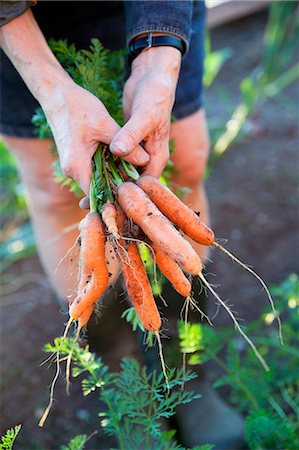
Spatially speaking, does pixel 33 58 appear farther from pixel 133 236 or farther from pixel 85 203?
pixel 133 236

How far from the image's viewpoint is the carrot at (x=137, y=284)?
1108 mm

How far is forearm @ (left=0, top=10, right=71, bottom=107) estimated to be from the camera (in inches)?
46.6

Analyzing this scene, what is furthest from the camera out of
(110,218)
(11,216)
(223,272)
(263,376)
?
(11,216)

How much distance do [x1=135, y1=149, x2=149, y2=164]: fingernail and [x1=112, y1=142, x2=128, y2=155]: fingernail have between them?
0.05 meters

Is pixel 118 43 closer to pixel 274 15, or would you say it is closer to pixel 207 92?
pixel 274 15

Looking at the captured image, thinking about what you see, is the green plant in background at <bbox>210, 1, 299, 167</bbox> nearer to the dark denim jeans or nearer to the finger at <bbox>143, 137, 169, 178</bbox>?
the dark denim jeans

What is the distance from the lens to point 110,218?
1.08 meters

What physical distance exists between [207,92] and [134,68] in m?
2.72

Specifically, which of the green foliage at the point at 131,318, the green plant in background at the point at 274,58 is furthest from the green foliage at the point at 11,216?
the green foliage at the point at 131,318

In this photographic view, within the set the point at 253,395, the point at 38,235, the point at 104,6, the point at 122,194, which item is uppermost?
the point at 104,6

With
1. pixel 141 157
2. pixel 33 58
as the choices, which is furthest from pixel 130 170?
pixel 33 58

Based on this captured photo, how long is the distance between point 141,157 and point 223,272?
126cm

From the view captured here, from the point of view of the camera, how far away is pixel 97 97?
1.23 metres

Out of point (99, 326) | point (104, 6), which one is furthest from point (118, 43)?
point (99, 326)
